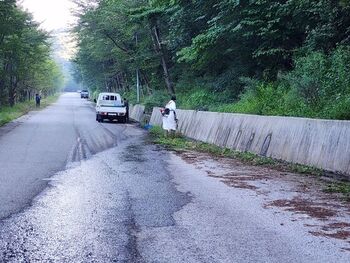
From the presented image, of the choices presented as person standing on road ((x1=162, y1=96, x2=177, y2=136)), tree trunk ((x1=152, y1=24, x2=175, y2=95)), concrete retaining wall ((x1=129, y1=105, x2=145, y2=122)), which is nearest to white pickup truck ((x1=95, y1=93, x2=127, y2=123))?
concrete retaining wall ((x1=129, y1=105, x2=145, y2=122))

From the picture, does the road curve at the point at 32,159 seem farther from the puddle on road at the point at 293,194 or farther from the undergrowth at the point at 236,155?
the puddle on road at the point at 293,194

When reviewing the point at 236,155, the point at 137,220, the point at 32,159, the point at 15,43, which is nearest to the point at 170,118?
the point at 236,155

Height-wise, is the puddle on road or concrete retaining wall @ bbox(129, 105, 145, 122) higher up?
the puddle on road

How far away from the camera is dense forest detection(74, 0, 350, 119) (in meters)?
12.6

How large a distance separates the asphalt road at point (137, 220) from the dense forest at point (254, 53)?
16.9ft

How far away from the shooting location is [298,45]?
669 inches

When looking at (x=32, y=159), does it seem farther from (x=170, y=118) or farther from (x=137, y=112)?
(x=137, y=112)

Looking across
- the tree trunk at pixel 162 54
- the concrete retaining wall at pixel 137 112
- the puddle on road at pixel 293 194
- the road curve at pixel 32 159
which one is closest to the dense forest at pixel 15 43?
the tree trunk at pixel 162 54

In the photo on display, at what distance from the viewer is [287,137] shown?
35.0ft

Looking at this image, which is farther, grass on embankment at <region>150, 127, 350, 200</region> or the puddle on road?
grass on embankment at <region>150, 127, 350, 200</region>

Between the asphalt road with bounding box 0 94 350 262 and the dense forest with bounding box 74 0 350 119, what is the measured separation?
515 cm

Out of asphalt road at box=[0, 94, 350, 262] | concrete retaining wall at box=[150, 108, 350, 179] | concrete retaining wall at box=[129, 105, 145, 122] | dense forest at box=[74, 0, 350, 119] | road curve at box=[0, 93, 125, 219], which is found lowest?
concrete retaining wall at box=[129, 105, 145, 122]

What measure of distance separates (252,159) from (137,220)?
661cm

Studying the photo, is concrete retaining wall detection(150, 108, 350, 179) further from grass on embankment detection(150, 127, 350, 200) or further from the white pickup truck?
the white pickup truck
